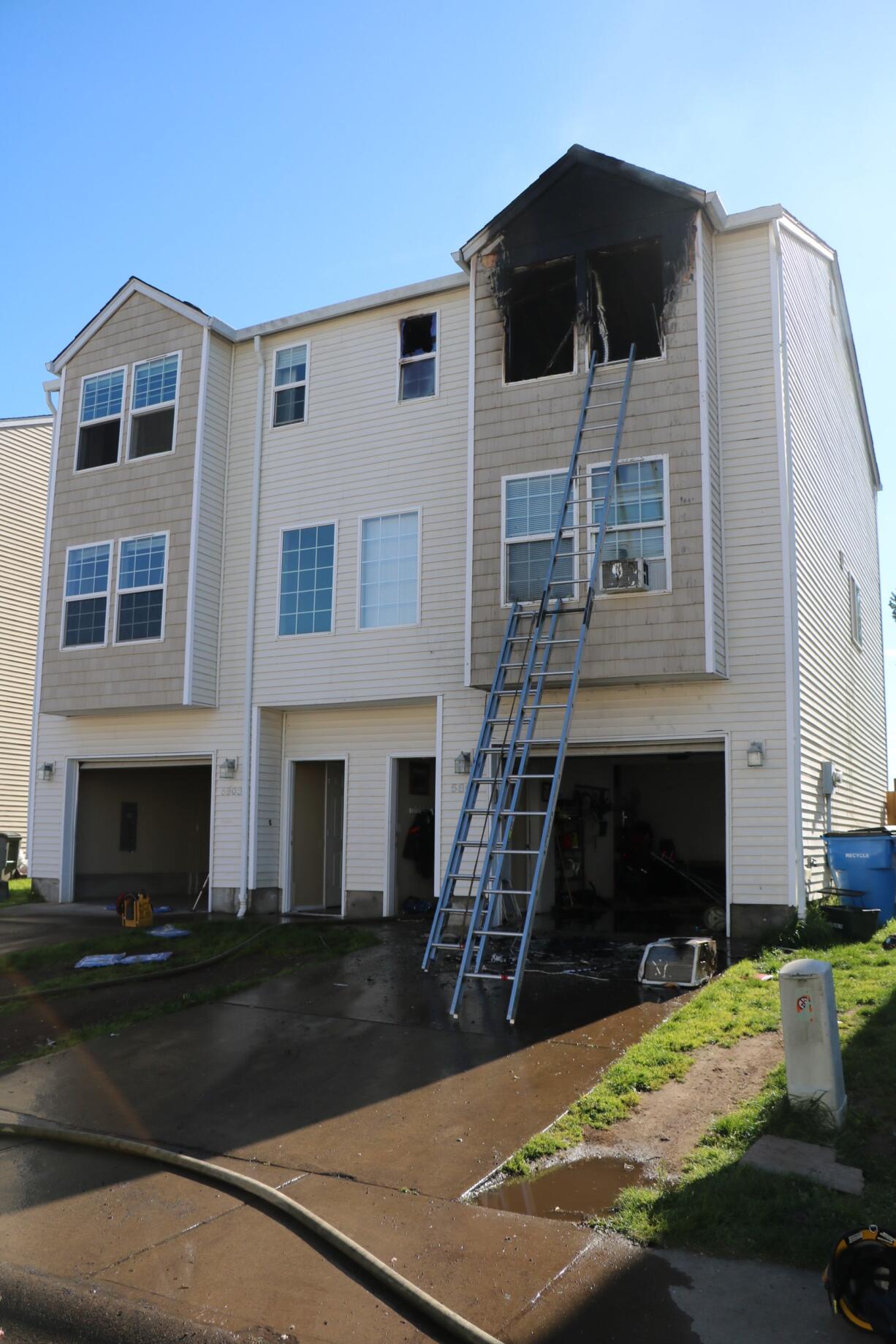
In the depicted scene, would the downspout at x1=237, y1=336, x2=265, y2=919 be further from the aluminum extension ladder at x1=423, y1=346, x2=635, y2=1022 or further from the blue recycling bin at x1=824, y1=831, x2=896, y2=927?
the blue recycling bin at x1=824, y1=831, x2=896, y2=927

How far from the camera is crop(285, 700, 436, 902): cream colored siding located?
49.0 ft

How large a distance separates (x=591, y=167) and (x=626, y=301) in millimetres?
1676

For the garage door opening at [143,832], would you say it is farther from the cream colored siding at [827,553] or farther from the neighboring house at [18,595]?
the cream colored siding at [827,553]

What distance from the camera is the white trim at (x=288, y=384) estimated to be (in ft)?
52.4

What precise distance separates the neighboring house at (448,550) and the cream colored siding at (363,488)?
0.04 meters

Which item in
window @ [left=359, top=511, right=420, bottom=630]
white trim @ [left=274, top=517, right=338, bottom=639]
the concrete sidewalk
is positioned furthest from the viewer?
white trim @ [left=274, top=517, right=338, bottom=639]

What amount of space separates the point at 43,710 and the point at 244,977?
7826 mm

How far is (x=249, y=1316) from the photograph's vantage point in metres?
4.02

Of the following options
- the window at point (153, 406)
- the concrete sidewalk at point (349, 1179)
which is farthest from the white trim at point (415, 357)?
the concrete sidewalk at point (349, 1179)

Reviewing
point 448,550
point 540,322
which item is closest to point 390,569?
point 448,550

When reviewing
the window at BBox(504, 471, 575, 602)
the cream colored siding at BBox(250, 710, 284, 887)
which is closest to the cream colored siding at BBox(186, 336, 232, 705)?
the cream colored siding at BBox(250, 710, 284, 887)

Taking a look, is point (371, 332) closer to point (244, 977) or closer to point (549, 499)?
point (549, 499)

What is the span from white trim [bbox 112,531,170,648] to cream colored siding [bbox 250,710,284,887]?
2.00m

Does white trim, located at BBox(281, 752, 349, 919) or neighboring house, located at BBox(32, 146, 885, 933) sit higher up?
neighboring house, located at BBox(32, 146, 885, 933)
